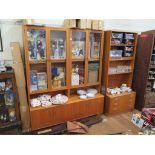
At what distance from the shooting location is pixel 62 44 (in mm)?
2459

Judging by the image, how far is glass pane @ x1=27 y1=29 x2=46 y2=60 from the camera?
7.24 ft

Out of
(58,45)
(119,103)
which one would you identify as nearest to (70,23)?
(58,45)

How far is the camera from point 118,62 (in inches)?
126

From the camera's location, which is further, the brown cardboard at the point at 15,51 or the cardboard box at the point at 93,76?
the cardboard box at the point at 93,76

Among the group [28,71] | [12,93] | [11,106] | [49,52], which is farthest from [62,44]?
[11,106]

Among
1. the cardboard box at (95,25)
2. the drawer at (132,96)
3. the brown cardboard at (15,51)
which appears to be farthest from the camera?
the drawer at (132,96)

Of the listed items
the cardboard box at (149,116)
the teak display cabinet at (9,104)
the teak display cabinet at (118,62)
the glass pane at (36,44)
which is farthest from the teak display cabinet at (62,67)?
the cardboard box at (149,116)

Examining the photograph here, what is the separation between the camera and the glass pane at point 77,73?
267cm

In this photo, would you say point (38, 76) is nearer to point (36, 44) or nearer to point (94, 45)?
point (36, 44)

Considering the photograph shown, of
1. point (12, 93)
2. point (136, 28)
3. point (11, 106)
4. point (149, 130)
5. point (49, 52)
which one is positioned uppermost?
point (136, 28)

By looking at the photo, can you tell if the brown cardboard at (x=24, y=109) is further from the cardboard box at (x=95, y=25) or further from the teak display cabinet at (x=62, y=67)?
the cardboard box at (x=95, y=25)

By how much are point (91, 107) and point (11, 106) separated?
1463mm
